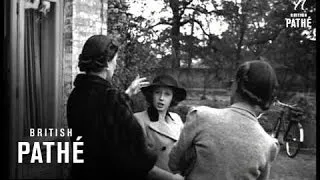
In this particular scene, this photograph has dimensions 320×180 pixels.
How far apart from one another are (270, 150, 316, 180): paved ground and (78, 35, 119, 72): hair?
2838 millimetres

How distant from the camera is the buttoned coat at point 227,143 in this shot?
1249 mm

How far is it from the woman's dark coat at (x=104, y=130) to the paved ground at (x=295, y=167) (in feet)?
8.87

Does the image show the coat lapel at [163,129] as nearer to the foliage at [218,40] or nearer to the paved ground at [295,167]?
the foliage at [218,40]

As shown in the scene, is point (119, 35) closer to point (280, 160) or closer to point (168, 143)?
point (168, 143)

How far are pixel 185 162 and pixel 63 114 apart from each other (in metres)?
1.57

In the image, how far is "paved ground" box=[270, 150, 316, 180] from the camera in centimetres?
382

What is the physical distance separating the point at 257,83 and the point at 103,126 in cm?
61

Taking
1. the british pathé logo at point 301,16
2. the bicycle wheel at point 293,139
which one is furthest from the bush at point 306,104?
the british pathé logo at point 301,16

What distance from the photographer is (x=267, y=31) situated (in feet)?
13.0

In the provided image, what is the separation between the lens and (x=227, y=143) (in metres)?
1.25

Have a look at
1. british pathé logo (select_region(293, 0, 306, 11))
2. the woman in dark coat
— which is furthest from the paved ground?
the woman in dark coat

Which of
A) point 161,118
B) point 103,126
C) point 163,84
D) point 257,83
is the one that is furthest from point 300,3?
point 103,126

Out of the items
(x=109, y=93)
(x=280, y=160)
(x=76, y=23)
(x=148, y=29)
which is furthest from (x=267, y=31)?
(x=109, y=93)

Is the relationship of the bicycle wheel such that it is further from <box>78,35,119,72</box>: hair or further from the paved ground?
<box>78,35,119,72</box>: hair
